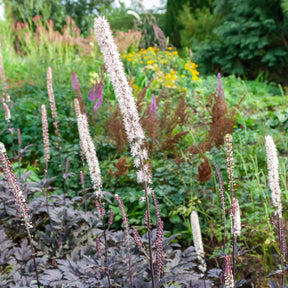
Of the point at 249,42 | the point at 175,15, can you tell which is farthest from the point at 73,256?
the point at 175,15

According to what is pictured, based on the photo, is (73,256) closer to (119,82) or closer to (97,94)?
(119,82)

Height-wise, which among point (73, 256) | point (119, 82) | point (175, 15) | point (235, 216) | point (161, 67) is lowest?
point (73, 256)

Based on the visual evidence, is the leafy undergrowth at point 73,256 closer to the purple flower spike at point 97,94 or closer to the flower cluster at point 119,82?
the flower cluster at point 119,82

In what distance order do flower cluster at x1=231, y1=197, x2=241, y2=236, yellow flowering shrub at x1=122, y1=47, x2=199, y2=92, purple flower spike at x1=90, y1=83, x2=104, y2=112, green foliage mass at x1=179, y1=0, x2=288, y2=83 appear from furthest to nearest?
green foliage mass at x1=179, y1=0, x2=288, y2=83 → yellow flowering shrub at x1=122, y1=47, x2=199, y2=92 → purple flower spike at x1=90, y1=83, x2=104, y2=112 → flower cluster at x1=231, y1=197, x2=241, y2=236

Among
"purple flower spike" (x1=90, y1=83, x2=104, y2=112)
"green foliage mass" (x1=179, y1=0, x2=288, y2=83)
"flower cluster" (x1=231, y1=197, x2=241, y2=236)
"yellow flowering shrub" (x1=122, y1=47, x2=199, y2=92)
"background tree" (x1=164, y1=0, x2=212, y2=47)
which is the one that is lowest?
"flower cluster" (x1=231, y1=197, x2=241, y2=236)

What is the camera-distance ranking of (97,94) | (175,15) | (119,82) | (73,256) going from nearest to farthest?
(119,82) < (73,256) < (97,94) < (175,15)

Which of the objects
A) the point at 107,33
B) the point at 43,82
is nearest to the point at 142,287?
the point at 107,33

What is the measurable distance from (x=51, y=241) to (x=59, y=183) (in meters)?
1.60

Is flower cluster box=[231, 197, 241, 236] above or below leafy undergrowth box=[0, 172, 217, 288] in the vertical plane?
above

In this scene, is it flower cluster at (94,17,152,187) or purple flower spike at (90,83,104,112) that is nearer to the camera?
flower cluster at (94,17,152,187)

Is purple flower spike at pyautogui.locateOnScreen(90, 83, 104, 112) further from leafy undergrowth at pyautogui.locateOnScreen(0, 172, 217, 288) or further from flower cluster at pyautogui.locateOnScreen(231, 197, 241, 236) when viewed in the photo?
flower cluster at pyautogui.locateOnScreen(231, 197, 241, 236)

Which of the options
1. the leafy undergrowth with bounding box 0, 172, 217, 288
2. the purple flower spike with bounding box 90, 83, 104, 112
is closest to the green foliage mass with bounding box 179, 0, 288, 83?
the purple flower spike with bounding box 90, 83, 104, 112

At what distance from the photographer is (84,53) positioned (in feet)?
26.3

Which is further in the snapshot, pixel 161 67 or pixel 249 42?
pixel 249 42
